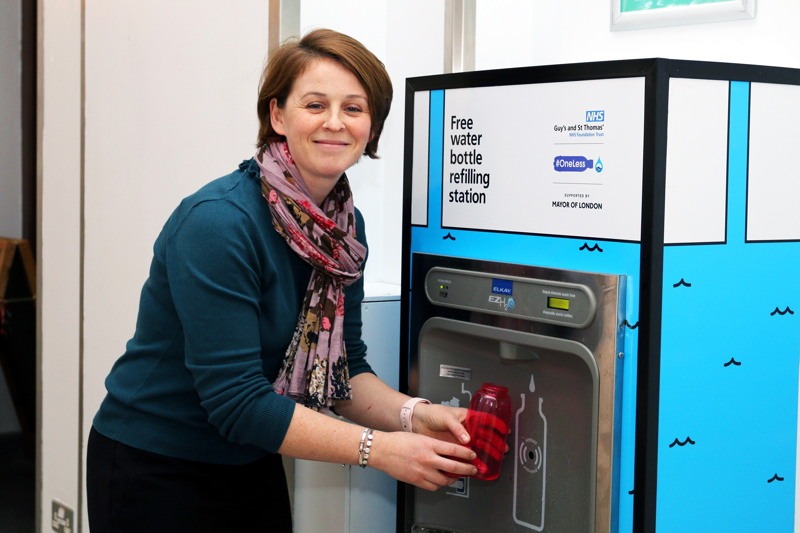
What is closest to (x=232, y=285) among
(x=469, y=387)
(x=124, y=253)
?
(x=469, y=387)

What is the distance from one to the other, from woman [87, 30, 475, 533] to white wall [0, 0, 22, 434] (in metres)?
2.93

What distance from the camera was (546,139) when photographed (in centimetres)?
159

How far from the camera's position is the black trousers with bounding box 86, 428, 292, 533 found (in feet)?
5.36

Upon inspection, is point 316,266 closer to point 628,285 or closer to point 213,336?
point 213,336

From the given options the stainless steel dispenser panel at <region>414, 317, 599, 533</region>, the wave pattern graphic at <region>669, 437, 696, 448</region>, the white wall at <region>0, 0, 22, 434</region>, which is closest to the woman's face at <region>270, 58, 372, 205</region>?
the stainless steel dispenser panel at <region>414, 317, 599, 533</region>

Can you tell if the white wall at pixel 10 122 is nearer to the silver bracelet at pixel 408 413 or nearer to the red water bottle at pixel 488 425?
the silver bracelet at pixel 408 413

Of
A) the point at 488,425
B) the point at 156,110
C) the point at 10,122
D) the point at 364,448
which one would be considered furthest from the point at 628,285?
the point at 10,122

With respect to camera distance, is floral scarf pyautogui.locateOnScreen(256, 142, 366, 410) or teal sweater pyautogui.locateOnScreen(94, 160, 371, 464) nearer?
teal sweater pyautogui.locateOnScreen(94, 160, 371, 464)

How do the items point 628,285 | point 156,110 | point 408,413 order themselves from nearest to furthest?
point 628,285 < point 408,413 < point 156,110

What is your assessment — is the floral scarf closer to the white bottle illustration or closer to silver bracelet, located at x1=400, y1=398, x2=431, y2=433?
silver bracelet, located at x1=400, y1=398, x2=431, y2=433

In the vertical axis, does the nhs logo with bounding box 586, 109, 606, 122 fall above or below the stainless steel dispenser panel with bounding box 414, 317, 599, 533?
above

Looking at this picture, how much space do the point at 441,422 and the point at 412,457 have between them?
0.55ft

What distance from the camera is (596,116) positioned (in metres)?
1.50

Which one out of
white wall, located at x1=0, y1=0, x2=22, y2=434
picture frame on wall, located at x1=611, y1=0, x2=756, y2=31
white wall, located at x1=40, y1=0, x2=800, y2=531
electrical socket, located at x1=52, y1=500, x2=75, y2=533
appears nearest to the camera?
picture frame on wall, located at x1=611, y1=0, x2=756, y2=31
